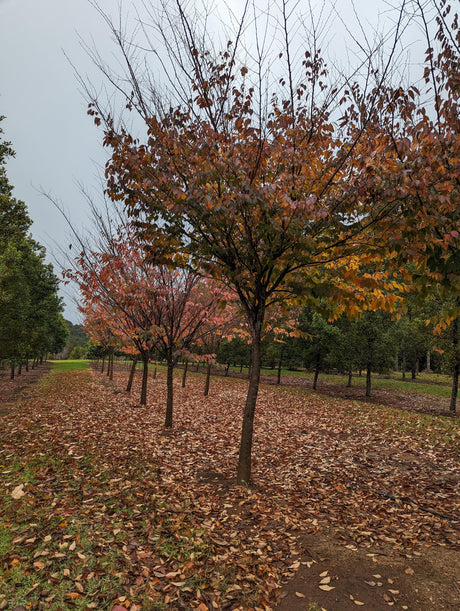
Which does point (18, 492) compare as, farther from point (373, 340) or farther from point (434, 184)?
point (373, 340)

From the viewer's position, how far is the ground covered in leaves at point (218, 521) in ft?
10.1

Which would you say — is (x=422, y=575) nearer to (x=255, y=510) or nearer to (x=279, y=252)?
(x=255, y=510)

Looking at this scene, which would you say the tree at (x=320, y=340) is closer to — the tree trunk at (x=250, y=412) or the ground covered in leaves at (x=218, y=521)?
the ground covered in leaves at (x=218, y=521)

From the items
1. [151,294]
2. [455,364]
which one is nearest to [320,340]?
[455,364]

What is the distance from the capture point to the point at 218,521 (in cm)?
443

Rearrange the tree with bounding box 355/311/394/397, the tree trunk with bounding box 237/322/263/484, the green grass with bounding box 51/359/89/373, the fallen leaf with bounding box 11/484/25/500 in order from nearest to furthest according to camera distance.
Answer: the fallen leaf with bounding box 11/484/25/500 < the tree trunk with bounding box 237/322/263/484 < the tree with bounding box 355/311/394/397 < the green grass with bounding box 51/359/89/373

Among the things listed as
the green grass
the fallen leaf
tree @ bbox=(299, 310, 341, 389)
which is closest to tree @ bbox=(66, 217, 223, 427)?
the fallen leaf

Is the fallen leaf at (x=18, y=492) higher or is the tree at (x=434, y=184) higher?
the tree at (x=434, y=184)

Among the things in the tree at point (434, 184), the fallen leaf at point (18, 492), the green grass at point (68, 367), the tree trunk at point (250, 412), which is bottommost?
the green grass at point (68, 367)

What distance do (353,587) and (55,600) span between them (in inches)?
110

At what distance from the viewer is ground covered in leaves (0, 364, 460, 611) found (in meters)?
3.09

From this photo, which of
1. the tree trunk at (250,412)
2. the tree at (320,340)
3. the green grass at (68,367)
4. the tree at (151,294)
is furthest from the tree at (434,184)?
the green grass at (68,367)

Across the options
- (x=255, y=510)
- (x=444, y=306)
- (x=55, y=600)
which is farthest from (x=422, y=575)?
(x=444, y=306)

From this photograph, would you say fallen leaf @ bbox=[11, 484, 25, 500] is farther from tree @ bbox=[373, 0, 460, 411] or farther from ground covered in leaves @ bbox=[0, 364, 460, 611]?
tree @ bbox=[373, 0, 460, 411]
